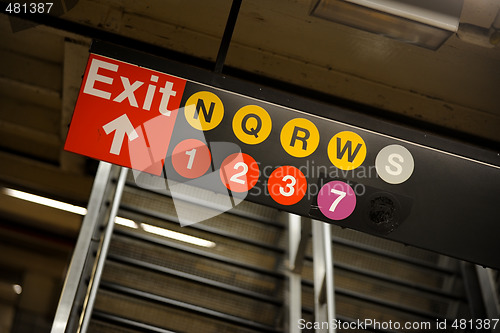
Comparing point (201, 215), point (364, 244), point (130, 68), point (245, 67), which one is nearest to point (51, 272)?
point (201, 215)

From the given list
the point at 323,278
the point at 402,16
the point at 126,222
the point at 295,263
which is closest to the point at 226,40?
the point at 402,16

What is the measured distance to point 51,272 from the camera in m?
11.3

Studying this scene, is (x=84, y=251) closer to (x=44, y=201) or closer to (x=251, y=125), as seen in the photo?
(x=251, y=125)

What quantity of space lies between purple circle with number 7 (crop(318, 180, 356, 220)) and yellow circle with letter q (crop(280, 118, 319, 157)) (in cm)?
21

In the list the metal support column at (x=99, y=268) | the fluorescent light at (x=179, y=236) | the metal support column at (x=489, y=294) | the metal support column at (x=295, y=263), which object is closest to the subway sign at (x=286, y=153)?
the metal support column at (x=99, y=268)

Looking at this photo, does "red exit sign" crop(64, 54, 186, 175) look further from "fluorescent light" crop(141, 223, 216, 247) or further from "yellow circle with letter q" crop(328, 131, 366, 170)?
"fluorescent light" crop(141, 223, 216, 247)

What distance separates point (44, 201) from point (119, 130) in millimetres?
5909

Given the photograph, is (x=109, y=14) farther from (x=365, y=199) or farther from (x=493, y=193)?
(x=493, y=193)

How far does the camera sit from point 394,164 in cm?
284

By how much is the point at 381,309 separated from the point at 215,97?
292 cm

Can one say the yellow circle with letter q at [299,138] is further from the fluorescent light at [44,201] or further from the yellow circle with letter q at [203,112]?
the fluorescent light at [44,201]

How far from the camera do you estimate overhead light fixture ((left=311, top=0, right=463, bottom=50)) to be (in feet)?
9.64

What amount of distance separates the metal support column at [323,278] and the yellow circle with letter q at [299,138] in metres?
1.52

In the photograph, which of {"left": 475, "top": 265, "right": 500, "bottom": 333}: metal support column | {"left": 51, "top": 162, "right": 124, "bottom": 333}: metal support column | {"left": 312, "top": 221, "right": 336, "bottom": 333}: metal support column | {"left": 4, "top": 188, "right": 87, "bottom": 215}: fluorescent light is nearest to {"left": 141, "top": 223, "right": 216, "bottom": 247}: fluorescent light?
{"left": 51, "top": 162, "right": 124, "bottom": 333}: metal support column
